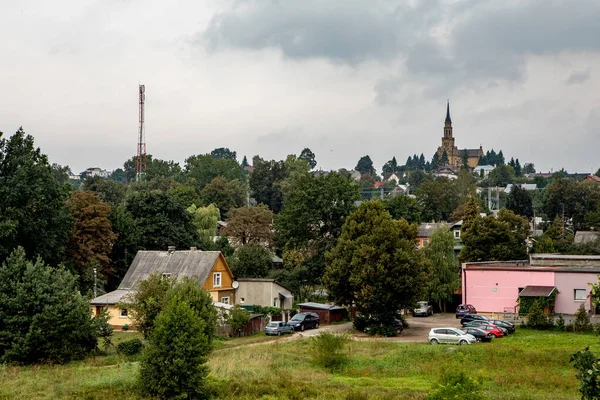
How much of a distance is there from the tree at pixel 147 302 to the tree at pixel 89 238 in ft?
56.8

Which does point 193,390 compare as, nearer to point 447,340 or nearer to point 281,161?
point 447,340

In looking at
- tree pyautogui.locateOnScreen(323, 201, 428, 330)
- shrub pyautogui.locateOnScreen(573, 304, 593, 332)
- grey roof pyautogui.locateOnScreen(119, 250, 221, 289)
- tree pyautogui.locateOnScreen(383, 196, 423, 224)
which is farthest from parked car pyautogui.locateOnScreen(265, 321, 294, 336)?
tree pyautogui.locateOnScreen(383, 196, 423, 224)

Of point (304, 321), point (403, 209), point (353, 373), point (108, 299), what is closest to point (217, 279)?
point (108, 299)

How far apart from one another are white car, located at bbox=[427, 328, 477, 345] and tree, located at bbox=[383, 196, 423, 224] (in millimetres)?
43250

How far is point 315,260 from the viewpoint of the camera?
69.9 meters

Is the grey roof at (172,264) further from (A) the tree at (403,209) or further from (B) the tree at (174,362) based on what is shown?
(A) the tree at (403,209)

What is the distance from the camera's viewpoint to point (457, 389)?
26688 millimetres

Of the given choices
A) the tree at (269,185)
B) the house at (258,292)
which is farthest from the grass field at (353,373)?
the tree at (269,185)

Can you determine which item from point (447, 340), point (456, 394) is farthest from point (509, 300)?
Result: point (456, 394)

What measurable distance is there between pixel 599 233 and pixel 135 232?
166 feet

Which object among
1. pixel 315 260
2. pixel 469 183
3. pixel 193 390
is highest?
pixel 469 183

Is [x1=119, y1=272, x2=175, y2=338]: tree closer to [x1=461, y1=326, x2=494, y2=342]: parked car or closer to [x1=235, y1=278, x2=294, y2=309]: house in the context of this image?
[x1=235, y1=278, x2=294, y2=309]: house

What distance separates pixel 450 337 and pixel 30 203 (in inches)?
1188

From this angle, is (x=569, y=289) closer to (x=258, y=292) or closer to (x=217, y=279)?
(x=258, y=292)
